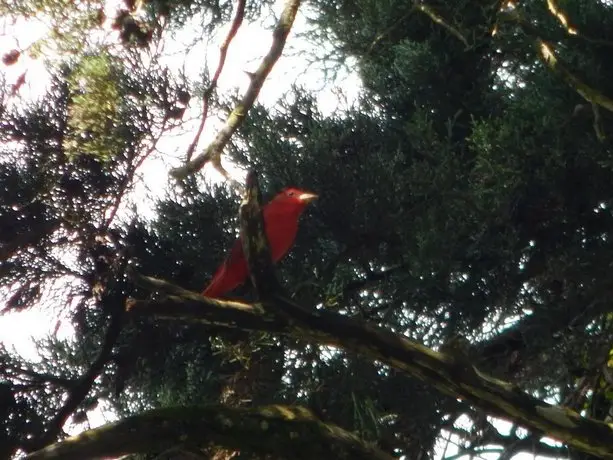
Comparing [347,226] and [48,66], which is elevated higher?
[48,66]

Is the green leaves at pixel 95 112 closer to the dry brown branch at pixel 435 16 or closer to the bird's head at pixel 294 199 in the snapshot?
the bird's head at pixel 294 199

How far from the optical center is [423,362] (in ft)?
9.71

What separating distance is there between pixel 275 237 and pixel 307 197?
0.22 m

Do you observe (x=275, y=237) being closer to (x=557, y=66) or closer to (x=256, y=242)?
(x=256, y=242)

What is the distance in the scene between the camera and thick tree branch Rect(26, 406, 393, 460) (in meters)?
2.69

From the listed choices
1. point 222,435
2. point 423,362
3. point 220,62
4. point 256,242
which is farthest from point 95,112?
point 423,362

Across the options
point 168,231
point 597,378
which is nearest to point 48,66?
point 168,231

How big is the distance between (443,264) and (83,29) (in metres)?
1.57

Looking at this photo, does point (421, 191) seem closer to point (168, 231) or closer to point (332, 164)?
point (332, 164)

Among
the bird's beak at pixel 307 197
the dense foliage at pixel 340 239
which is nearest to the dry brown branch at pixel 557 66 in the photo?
the dense foliage at pixel 340 239

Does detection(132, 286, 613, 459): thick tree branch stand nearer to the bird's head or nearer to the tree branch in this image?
the tree branch

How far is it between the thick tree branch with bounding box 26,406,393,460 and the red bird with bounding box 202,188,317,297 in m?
0.93

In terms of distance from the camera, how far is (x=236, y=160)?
436 centimetres

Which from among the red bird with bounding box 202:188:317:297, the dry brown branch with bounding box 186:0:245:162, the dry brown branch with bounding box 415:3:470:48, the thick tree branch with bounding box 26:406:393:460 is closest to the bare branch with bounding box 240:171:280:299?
the thick tree branch with bounding box 26:406:393:460
